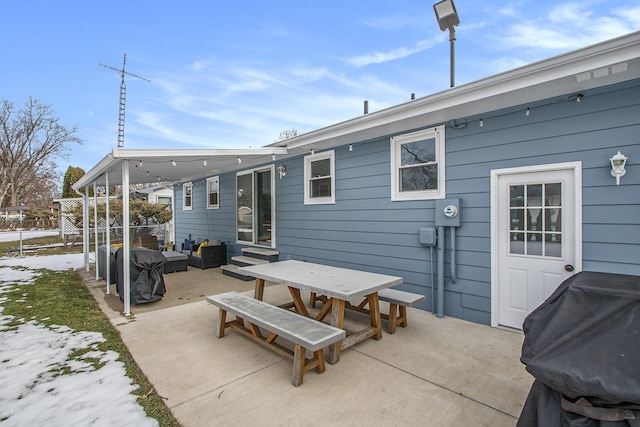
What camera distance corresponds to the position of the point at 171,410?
213 cm

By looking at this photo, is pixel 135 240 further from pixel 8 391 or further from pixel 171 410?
pixel 171 410

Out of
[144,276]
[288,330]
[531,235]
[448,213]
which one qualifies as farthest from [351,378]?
[144,276]

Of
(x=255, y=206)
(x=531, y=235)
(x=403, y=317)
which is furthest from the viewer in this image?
(x=255, y=206)

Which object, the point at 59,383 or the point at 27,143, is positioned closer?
the point at 59,383

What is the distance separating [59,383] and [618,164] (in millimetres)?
5149

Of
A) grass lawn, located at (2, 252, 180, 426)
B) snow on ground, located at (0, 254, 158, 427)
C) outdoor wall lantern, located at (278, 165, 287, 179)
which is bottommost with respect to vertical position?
grass lawn, located at (2, 252, 180, 426)

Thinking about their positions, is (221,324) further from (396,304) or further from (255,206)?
(255,206)

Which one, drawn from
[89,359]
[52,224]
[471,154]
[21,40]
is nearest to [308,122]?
[21,40]

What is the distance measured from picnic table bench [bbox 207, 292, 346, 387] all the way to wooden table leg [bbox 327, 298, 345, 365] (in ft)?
0.54

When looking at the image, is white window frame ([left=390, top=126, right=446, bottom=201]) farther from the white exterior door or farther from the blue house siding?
the white exterior door

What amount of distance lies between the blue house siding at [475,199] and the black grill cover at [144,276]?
2453 millimetres

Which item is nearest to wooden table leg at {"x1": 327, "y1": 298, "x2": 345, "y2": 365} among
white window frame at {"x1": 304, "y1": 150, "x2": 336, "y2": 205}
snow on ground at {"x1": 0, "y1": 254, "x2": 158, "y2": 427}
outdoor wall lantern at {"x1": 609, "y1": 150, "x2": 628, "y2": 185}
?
snow on ground at {"x1": 0, "y1": 254, "x2": 158, "y2": 427}

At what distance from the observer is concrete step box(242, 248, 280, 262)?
6412 millimetres

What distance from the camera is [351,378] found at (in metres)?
2.55
